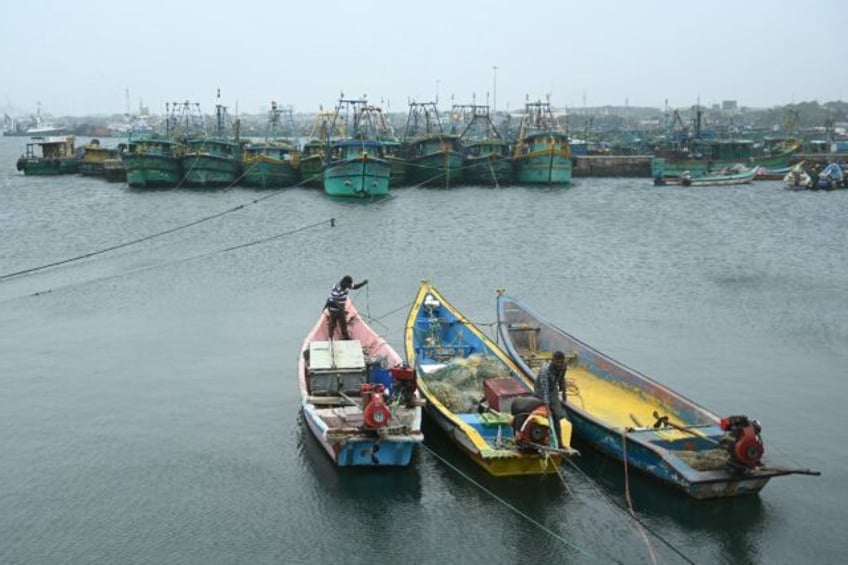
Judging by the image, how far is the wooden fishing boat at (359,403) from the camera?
1208 cm

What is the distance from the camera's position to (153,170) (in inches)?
2190

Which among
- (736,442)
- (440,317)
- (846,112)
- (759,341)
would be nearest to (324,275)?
(440,317)

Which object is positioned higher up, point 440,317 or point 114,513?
point 440,317

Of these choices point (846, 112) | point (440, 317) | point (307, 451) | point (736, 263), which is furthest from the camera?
point (846, 112)

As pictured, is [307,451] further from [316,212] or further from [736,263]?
[316,212]

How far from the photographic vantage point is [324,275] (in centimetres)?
2711

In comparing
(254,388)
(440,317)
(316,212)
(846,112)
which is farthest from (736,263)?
(846,112)

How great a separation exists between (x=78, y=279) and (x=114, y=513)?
1575 cm

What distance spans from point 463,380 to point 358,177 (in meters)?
34.6

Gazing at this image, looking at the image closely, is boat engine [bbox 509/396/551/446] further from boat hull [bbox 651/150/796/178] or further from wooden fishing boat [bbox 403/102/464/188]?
boat hull [bbox 651/150/796/178]

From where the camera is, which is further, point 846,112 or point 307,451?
point 846,112

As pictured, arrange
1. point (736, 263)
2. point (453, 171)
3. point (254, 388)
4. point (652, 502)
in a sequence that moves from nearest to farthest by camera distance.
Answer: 1. point (652, 502)
2. point (254, 388)
3. point (736, 263)
4. point (453, 171)

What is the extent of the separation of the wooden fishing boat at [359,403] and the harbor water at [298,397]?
441 mm

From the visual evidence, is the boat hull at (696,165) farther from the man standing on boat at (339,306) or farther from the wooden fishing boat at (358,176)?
the man standing on boat at (339,306)
